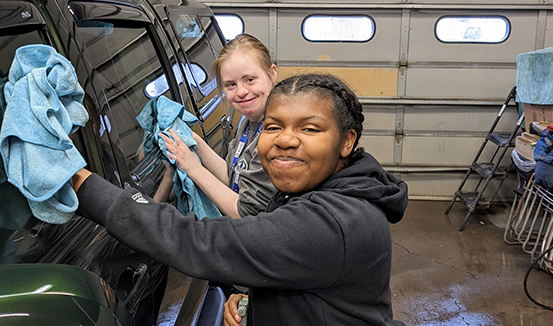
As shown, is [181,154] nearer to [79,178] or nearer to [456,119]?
[79,178]

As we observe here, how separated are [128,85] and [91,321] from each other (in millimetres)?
1077

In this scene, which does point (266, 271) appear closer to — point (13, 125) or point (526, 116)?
point (13, 125)

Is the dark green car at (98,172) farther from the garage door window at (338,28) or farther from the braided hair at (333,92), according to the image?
the garage door window at (338,28)

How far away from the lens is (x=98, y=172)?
1.20 meters

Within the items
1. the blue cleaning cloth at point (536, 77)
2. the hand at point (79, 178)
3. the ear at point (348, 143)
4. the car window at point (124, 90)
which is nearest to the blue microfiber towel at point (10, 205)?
the hand at point (79, 178)

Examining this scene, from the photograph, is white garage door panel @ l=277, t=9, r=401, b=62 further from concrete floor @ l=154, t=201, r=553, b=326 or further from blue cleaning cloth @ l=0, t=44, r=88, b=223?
blue cleaning cloth @ l=0, t=44, r=88, b=223

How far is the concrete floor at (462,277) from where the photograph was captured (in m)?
3.32

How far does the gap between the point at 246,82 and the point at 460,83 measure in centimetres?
459

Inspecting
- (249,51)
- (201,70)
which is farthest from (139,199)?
(201,70)

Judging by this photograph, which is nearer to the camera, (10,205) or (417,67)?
(10,205)

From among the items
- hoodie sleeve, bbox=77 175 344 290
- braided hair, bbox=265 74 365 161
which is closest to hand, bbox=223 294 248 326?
hoodie sleeve, bbox=77 175 344 290

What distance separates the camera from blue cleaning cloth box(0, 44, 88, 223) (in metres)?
0.93

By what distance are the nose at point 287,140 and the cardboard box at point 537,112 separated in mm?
3901

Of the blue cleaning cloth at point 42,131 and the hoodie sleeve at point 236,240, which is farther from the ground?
the blue cleaning cloth at point 42,131
